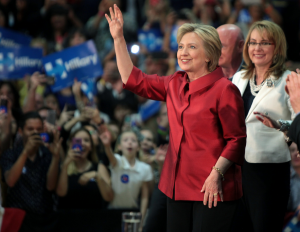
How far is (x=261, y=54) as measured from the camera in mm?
2846

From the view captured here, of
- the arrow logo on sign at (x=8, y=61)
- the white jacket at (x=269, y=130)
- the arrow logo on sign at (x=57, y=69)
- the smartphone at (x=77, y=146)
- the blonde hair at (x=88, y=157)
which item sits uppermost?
the arrow logo on sign at (x=8, y=61)

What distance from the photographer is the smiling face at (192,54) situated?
2262 mm

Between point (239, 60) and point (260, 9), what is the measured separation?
3.43 meters

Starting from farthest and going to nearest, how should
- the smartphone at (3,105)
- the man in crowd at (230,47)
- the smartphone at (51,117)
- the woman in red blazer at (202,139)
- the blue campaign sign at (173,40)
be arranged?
the blue campaign sign at (173,40) < the smartphone at (51,117) < the smartphone at (3,105) < the man in crowd at (230,47) < the woman in red blazer at (202,139)

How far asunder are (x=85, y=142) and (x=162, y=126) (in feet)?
3.15

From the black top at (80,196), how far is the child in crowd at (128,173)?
0.63 feet

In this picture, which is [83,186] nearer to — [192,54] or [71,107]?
[71,107]

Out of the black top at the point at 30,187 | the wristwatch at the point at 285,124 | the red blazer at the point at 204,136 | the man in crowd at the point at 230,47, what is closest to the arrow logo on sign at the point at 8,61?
the black top at the point at 30,187

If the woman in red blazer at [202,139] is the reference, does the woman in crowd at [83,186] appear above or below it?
below

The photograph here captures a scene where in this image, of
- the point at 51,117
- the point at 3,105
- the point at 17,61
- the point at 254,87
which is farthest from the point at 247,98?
the point at 17,61

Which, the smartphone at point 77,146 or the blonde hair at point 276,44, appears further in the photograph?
the smartphone at point 77,146

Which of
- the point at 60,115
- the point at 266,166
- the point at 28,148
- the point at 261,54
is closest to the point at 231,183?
the point at 266,166

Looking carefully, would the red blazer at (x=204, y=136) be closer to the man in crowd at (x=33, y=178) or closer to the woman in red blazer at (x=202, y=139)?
the woman in red blazer at (x=202, y=139)

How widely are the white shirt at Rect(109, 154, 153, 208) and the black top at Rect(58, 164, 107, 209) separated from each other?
192 mm
